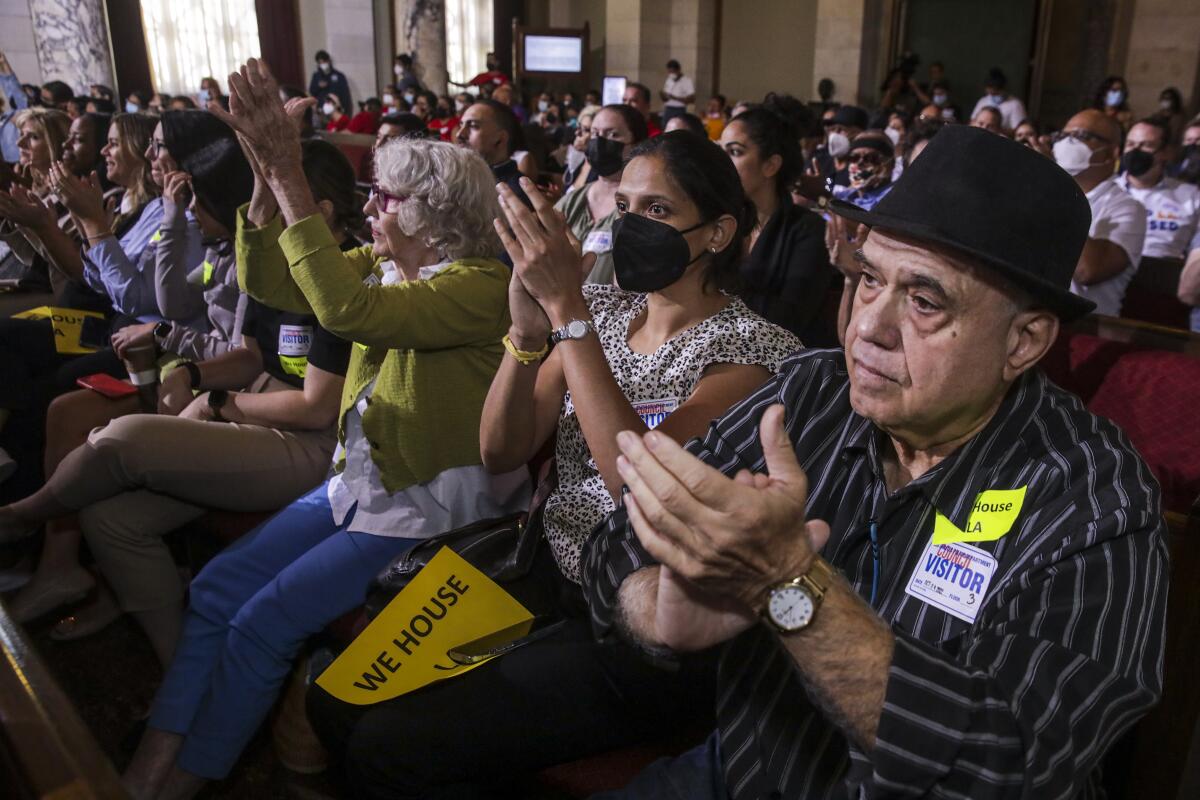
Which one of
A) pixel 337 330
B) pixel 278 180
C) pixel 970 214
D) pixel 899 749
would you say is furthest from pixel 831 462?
pixel 278 180

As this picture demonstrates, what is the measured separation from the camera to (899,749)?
0.86m

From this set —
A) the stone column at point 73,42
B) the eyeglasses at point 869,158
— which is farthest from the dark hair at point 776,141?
the stone column at point 73,42

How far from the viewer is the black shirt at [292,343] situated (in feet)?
7.64

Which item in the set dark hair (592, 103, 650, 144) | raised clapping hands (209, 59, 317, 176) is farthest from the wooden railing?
dark hair (592, 103, 650, 144)

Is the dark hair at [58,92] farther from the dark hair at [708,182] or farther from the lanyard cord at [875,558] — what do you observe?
the lanyard cord at [875,558]

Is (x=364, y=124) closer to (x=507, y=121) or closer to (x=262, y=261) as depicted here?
(x=507, y=121)

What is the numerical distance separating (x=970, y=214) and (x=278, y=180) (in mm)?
1522

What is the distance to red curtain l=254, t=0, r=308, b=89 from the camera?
1600 cm

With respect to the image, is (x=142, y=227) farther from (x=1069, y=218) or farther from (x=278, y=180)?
(x=1069, y=218)

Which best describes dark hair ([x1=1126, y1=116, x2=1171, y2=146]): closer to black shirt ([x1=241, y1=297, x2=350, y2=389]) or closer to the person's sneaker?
black shirt ([x1=241, y1=297, x2=350, y2=389])

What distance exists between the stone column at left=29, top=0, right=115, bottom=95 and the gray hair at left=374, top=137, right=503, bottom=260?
15.2m

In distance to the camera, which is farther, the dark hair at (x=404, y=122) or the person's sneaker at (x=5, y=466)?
the dark hair at (x=404, y=122)

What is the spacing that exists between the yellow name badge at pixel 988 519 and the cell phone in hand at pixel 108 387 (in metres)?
2.57

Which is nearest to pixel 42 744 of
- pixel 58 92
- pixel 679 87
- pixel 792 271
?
pixel 792 271
